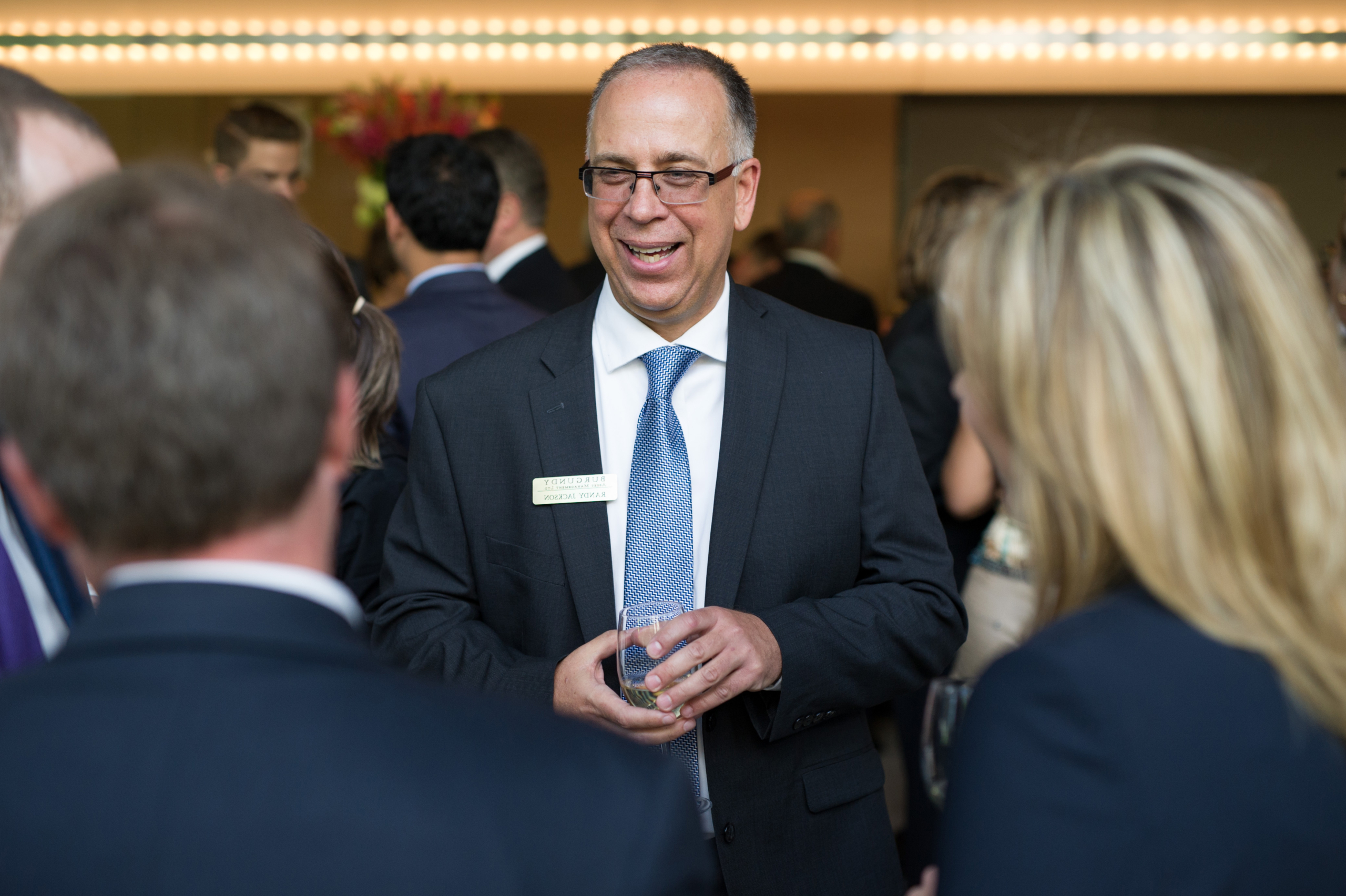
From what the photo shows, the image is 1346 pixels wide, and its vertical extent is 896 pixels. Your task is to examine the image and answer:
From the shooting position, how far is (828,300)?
527cm

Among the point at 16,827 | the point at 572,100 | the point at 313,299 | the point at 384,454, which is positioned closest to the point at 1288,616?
the point at 313,299

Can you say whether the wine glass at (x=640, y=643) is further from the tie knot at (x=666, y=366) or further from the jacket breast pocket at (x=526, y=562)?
the tie knot at (x=666, y=366)

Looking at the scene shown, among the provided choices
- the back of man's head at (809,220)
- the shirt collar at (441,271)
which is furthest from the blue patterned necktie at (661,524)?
the back of man's head at (809,220)

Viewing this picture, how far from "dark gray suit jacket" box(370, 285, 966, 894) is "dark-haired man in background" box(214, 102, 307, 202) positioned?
2.65 metres

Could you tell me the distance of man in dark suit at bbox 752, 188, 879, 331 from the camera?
5270 mm

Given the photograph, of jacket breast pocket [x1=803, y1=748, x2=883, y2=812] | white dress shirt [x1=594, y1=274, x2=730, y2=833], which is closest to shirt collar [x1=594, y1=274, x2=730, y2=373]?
white dress shirt [x1=594, y1=274, x2=730, y2=833]

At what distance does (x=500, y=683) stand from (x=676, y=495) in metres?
0.38

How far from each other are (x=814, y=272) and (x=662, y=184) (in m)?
3.66

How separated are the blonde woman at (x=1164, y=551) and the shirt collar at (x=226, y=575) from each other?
1.81ft

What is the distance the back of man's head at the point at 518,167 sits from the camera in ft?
13.3

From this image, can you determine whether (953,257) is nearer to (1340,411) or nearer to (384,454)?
(1340,411)

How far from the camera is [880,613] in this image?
1.75 meters

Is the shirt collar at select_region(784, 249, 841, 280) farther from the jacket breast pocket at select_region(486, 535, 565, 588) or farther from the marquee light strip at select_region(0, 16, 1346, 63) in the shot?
the jacket breast pocket at select_region(486, 535, 565, 588)

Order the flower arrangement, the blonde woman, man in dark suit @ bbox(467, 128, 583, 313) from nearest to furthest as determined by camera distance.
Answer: the blonde woman → man in dark suit @ bbox(467, 128, 583, 313) → the flower arrangement
